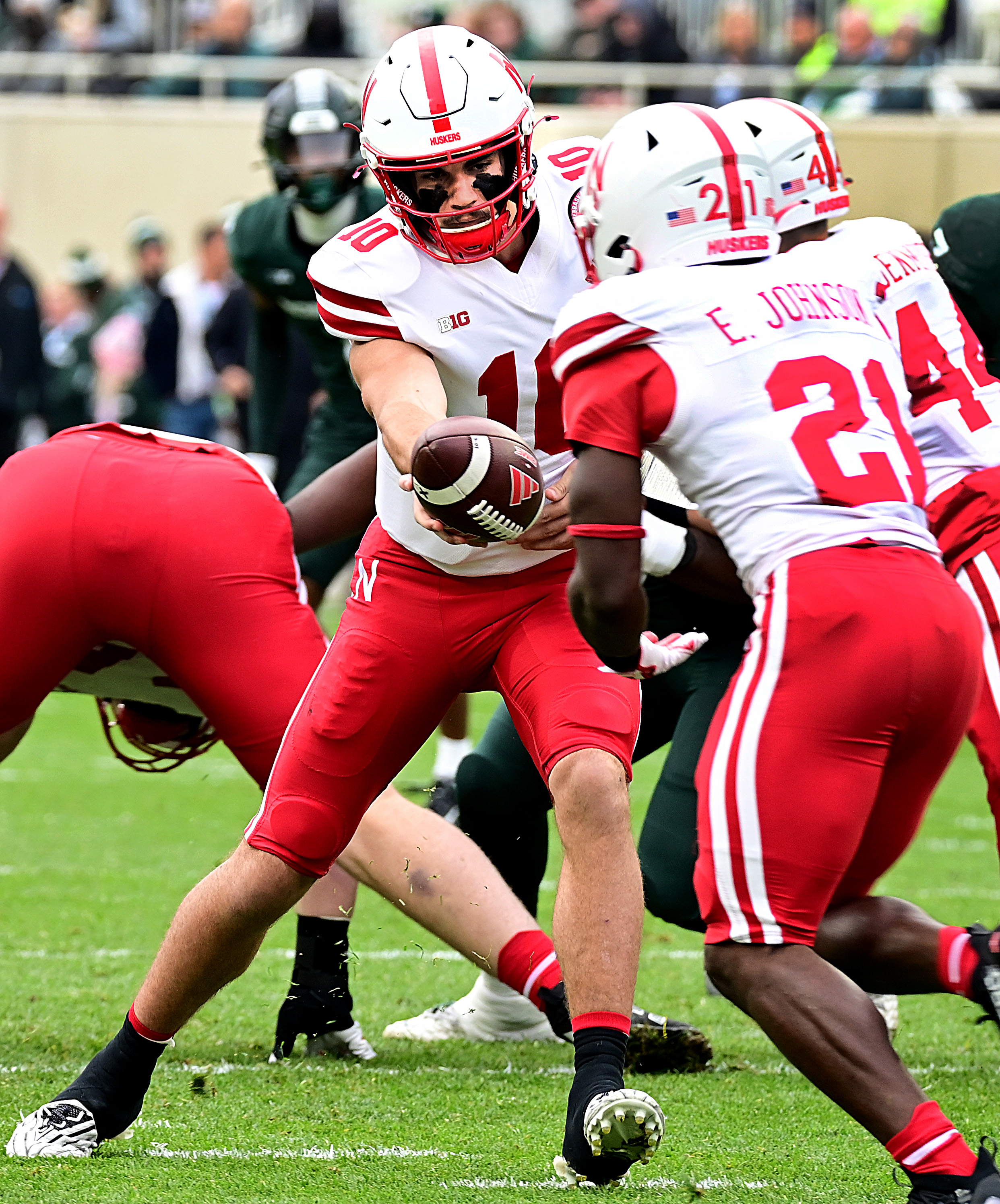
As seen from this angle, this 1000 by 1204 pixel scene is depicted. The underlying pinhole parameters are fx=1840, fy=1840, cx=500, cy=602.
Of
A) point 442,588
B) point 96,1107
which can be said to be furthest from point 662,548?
point 96,1107

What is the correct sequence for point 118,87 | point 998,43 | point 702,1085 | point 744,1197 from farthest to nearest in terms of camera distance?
1. point 118,87
2. point 998,43
3. point 702,1085
4. point 744,1197

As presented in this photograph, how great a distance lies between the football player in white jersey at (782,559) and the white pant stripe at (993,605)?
79cm

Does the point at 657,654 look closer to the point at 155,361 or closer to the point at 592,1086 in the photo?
the point at 592,1086

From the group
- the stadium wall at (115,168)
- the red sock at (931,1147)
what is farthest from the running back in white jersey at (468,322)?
the stadium wall at (115,168)

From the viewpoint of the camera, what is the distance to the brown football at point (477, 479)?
3066 millimetres

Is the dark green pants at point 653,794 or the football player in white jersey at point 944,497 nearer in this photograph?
the football player in white jersey at point 944,497

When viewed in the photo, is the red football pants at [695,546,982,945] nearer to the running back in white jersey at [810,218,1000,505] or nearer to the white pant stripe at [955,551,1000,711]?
the white pant stripe at [955,551,1000,711]

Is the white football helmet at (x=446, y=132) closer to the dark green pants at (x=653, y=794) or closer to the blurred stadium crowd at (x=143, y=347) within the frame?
the dark green pants at (x=653, y=794)

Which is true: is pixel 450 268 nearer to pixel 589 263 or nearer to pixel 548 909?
pixel 589 263

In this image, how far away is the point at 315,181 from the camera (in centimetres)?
589

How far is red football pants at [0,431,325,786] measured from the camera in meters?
3.50

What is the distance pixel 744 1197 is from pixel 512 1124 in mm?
574

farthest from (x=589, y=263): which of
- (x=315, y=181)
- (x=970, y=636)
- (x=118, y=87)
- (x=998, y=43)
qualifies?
(x=118, y=87)

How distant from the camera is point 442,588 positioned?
3.37m
